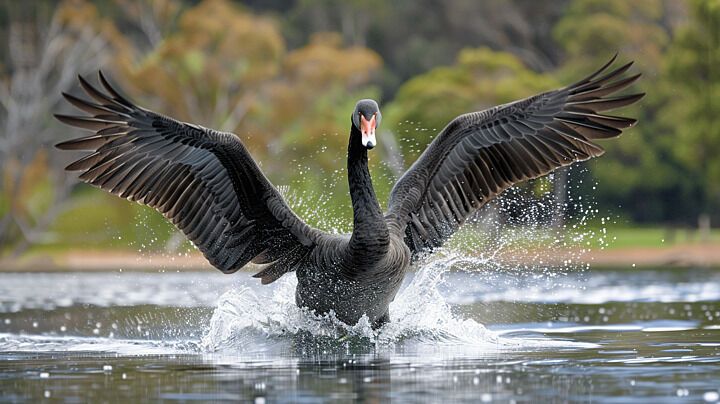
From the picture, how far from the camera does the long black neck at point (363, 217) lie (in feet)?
42.5

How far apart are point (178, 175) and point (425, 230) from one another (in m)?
2.91

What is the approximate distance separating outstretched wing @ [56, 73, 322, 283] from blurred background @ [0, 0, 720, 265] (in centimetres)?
2790

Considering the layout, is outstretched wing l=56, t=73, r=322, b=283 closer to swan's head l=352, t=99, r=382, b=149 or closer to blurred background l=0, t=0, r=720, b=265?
swan's head l=352, t=99, r=382, b=149

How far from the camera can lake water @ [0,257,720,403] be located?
1051cm

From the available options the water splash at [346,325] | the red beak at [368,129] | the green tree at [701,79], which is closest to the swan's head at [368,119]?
the red beak at [368,129]

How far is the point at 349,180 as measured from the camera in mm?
13539

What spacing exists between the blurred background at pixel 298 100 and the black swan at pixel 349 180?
90.7 feet

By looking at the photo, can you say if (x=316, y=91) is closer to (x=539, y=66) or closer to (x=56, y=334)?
(x=539, y=66)

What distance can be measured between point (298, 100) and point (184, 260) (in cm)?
848

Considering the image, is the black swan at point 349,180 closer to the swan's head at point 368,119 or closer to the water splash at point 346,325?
the water splash at point 346,325

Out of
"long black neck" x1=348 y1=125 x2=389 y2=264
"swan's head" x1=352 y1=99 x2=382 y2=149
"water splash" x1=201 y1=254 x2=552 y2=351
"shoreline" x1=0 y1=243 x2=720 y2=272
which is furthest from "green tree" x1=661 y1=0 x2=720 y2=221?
"swan's head" x1=352 y1=99 x2=382 y2=149

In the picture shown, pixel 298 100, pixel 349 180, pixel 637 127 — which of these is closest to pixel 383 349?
pixel 349 180

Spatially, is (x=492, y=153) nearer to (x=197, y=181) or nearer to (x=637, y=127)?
(x=197, y=181)

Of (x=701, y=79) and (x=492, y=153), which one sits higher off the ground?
(x=701, y=79)
